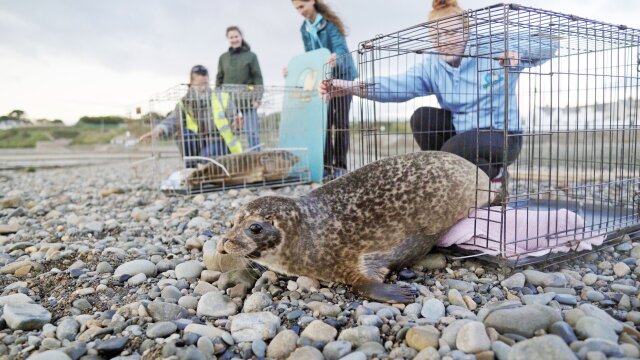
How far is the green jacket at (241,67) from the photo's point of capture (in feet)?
31.3

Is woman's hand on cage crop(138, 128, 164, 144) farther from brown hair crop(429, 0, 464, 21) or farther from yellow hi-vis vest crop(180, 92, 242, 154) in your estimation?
brown hair crop(429, 0, 464, 21)

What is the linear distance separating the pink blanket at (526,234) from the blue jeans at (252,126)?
536 centimetres

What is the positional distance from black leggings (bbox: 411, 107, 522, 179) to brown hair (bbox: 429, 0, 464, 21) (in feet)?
3.61

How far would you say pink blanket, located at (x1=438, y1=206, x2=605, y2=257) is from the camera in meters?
3.79

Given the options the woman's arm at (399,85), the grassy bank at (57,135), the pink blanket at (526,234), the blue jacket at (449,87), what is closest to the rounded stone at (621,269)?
the pink blanket at (526,234)

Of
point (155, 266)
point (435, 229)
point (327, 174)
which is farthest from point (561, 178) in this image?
point (155, 266)

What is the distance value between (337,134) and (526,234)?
13.8ft

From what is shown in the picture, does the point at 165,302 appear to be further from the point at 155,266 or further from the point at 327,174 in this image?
the point at 327,174

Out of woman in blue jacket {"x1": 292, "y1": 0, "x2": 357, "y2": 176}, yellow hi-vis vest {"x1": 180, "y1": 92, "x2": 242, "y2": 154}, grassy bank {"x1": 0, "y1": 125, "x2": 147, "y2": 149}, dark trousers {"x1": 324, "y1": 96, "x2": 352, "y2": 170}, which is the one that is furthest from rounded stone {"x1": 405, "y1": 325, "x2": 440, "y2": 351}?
grassy bank {"x1": 0, "y1": 125, "x2": 147, "y2": 149}

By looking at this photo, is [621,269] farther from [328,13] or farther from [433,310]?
[328,13]

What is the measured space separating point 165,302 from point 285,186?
5465 mm

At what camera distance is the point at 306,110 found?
28.5 ft

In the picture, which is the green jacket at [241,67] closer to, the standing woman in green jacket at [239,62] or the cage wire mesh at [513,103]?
the standing woman in green jacket at [239,62]

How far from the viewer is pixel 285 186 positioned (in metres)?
8.62
